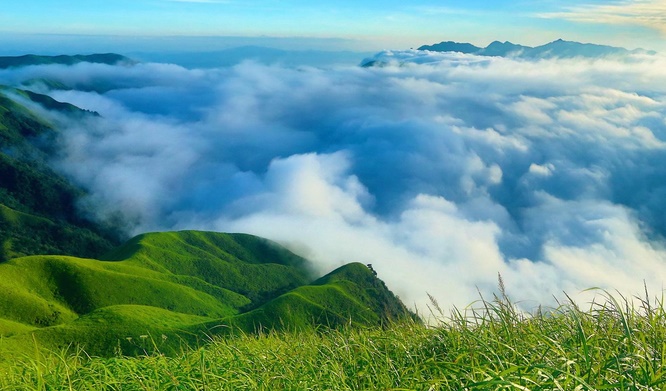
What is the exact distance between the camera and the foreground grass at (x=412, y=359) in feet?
24.6

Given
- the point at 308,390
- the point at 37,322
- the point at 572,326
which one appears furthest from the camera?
the point at 37,322

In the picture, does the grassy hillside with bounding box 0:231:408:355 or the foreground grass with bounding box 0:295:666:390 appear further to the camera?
the grassy hillside with bounding box 0:231:408:355

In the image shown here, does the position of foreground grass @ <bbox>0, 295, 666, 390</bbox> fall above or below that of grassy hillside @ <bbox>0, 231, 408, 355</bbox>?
above

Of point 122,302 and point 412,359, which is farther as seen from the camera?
point 122,302

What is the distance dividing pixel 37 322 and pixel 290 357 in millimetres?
158407

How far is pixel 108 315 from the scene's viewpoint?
416 feet

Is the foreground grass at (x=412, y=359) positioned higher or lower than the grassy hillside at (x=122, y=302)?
higher

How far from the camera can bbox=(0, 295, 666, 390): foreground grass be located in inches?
295

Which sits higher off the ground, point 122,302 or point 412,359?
point 412,359

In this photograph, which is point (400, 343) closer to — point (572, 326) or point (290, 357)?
point (290, 357)

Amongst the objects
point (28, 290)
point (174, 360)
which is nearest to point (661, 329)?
point (174, 360)

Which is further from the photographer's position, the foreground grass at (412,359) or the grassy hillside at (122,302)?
the grassy hillside at (122,302)

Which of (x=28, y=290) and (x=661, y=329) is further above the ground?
(x=661, y=329)

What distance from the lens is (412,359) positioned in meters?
8.92
